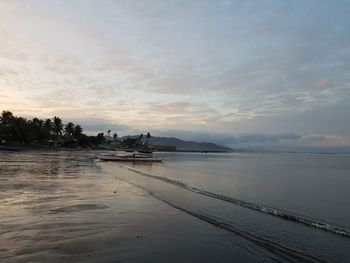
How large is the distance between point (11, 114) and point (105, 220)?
413 feet

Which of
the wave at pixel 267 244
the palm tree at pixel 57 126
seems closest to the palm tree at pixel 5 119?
the palm tree at pixel 57 126

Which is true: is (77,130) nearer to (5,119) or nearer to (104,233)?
(5,119)

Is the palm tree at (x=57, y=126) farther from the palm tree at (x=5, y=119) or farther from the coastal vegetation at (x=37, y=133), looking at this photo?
the palm tree at (x=5, y=119)

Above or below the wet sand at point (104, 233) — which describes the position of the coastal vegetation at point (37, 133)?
above

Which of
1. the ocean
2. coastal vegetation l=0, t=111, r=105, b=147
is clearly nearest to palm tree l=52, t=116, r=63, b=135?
coastal vegetation l=0, t=111, r=105, b=147

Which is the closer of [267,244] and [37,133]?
[267,244]

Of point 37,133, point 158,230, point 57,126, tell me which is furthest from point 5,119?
point 158,230

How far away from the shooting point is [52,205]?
51.4ft

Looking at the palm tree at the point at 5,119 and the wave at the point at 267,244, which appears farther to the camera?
the palm tree at the point at 5,119

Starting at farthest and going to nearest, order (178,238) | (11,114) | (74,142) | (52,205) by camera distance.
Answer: (74,142) < (11,114) < (52,205) < (178,238)

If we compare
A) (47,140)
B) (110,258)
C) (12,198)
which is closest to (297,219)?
(110,258)

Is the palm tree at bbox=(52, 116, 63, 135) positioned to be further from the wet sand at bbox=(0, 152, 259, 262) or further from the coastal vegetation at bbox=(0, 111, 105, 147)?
the wet sand at bbox=(0, 152, 259, 262)

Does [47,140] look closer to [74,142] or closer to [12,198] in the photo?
[74,142]

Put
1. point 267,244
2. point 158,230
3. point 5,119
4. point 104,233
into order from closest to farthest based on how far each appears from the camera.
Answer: point 267,244, point 104,233, point 158,230, point 5,119
